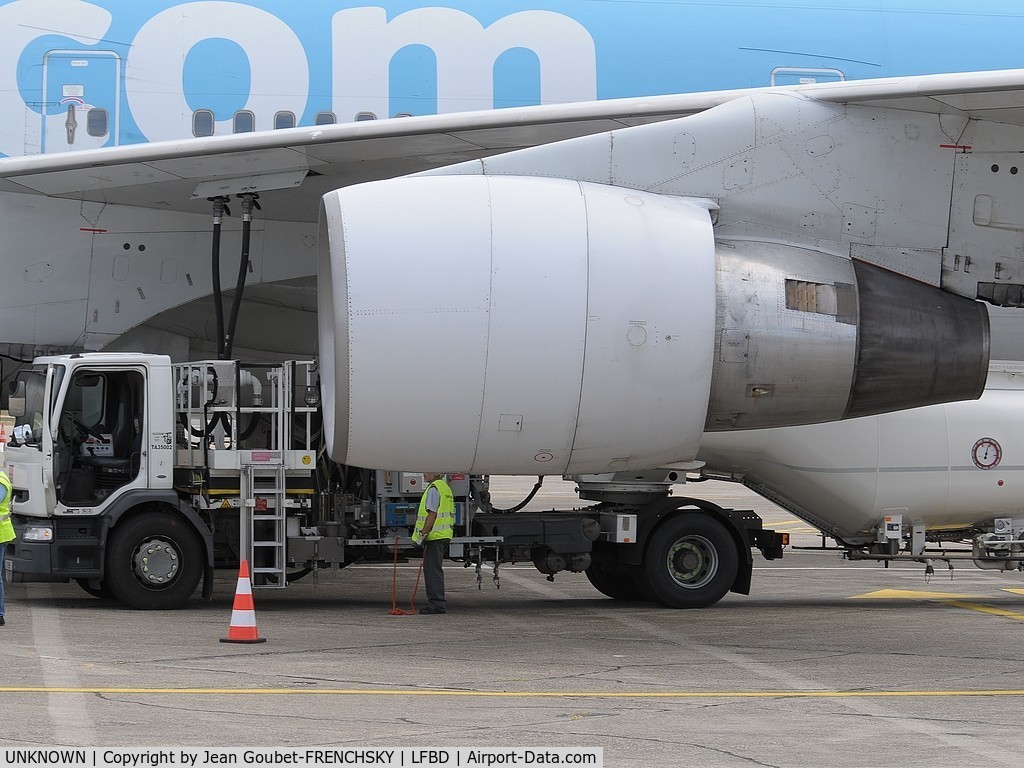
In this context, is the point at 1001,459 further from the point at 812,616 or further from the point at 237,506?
the point at 237,506

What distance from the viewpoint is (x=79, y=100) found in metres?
12.1

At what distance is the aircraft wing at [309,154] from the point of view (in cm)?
1102

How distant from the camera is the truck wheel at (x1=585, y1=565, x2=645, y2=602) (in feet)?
44.5

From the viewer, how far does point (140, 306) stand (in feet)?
41.7

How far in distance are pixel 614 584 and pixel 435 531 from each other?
2.56m

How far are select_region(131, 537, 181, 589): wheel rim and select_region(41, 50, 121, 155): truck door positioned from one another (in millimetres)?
3575

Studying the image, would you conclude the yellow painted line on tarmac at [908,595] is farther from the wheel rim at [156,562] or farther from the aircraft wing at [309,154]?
the wheel rim at [156,562]

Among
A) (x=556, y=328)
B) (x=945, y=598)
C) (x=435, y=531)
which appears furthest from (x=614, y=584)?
(x=556, y=328)

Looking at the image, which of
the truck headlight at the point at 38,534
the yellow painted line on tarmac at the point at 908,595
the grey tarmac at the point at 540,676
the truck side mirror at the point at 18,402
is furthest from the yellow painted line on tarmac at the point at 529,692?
the yellow painted line on tarmac at the point at 908,595

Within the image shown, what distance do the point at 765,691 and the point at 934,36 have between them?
22.3 feet

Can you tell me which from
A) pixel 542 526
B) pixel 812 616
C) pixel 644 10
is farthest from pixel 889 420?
pixel 644 10

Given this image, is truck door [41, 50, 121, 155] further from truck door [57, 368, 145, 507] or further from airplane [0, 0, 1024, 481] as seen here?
truck door [57, 368, 145, 507]

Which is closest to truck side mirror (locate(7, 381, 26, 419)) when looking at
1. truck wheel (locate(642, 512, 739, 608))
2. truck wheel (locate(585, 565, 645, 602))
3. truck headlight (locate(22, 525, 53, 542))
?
truck headlight (locate(22, 525, 53, 542))

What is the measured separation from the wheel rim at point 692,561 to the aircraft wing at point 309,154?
4.19 m
